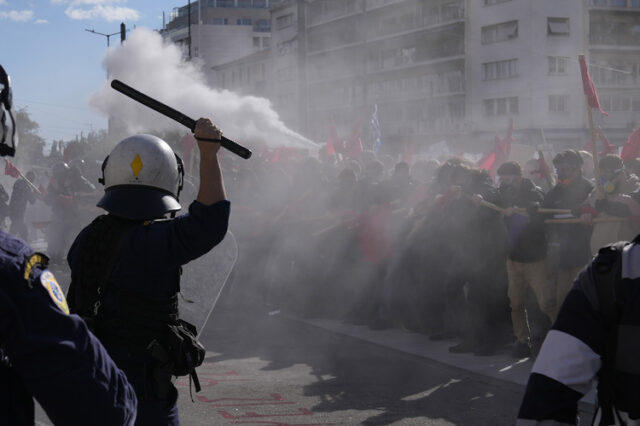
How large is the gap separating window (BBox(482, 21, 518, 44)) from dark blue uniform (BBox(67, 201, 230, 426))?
1571 inches

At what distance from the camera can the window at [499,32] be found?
134 feet

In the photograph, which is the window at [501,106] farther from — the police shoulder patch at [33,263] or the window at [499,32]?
the police shoulder patch at [33,263]

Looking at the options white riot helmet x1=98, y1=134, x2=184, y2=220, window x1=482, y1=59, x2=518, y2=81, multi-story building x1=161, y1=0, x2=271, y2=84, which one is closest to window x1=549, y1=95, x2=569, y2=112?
window x1=482, y1=59, x2=518, y2=81

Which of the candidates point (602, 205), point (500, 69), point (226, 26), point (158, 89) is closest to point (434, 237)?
point (602, 205)

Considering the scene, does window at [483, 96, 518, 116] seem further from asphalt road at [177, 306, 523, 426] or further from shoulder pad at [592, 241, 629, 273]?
shoulder pad at [592, 241, 629, 273]

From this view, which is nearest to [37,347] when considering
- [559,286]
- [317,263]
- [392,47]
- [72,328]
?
[72,328]

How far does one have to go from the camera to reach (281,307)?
1112 centimetres

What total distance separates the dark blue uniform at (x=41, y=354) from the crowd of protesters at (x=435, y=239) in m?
6.28

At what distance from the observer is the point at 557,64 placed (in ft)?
137

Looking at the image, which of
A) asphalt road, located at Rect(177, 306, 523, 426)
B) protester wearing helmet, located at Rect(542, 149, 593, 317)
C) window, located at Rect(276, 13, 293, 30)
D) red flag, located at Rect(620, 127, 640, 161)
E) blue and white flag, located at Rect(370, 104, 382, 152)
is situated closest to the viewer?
asphalt road, located at Rect(177, 306, 523, 426)

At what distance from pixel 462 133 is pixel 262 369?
39.5 m

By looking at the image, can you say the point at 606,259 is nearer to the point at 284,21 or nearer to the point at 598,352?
the point at 598,352

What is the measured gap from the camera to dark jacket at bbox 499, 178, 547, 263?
764 cm

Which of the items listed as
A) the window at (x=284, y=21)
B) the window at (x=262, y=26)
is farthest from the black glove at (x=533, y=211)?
the window at (x=262, y=26)
